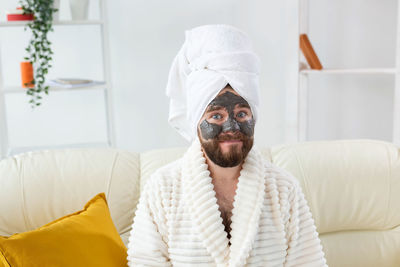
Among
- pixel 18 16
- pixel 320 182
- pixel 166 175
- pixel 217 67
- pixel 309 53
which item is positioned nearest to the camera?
pixel 217 67

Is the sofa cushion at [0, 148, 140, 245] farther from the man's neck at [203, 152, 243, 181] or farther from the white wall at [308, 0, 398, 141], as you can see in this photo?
the white wall at [308, 0, 398, 141]

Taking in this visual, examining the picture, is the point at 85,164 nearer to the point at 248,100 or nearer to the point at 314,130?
the point at 248,100

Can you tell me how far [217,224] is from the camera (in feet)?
3.51

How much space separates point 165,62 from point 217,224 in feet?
5.72

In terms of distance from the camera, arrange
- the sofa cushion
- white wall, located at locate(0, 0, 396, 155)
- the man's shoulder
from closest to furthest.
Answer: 1. the man's shoulder
2. the sofa cushion
3. white wall, located at locate(0, 0, 396, 155)

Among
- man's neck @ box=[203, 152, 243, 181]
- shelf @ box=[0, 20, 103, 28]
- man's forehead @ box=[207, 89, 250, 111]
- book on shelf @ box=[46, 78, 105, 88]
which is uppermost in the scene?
shelf @ box=[0, 20, 103, 28]

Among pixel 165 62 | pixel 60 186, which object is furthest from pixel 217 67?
pixel 165 62

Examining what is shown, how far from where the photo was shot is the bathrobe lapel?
1053mm

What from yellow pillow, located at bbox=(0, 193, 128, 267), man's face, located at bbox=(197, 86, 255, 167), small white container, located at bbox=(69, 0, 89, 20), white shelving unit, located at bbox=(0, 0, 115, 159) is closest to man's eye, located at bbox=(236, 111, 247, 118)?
man's face, located at bbox=(197, 86, 255, 167)

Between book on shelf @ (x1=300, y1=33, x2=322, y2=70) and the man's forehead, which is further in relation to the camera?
book on shelf @ (x1=300, y1=33, x2=322, y2=70)

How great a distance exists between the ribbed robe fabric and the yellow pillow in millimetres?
105

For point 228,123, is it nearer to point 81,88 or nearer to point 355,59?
point 81,88

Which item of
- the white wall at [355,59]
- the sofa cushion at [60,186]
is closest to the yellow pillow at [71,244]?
the sofa cushion at [60,186]

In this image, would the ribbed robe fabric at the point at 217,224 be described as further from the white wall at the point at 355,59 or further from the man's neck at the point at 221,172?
the white wall at the point at 355,59
